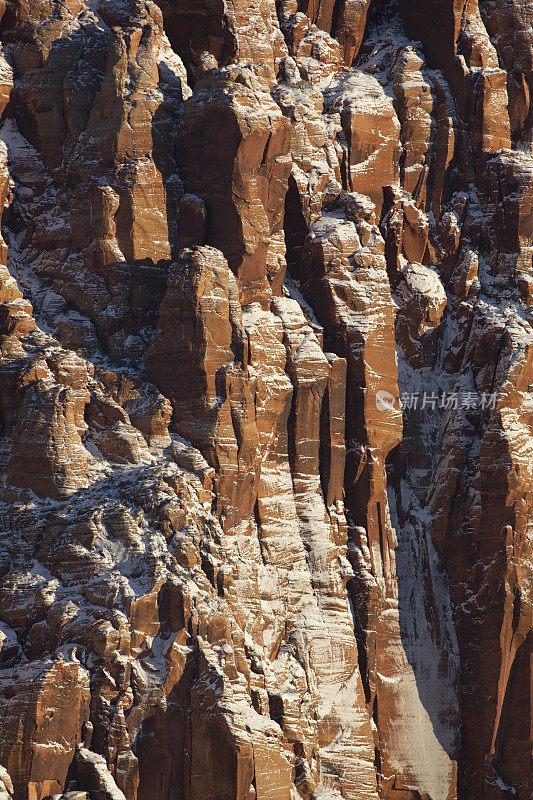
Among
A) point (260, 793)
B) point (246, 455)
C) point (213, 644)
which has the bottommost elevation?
point (260, 793)

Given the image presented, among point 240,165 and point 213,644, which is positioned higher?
point 240,165

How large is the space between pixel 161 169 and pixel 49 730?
2111cm

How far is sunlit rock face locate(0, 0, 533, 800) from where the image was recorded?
2304 inches

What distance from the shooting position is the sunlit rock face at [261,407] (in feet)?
192

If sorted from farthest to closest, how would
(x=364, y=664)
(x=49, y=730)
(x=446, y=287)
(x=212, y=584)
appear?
(x=446, y=287) < (x=364, y=664) < (x=212, y=584) < (x=49, y=730)

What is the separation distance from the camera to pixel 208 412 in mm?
63344

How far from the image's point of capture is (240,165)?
66.4 meters

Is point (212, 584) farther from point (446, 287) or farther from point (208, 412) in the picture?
point (446, 287)

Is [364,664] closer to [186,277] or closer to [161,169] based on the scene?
[186,277]

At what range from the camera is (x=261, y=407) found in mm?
65000

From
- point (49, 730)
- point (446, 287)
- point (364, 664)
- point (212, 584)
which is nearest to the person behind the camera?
point (49, 730)

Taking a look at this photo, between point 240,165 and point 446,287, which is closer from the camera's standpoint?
point 240,165

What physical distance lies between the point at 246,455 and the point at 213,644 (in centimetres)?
739

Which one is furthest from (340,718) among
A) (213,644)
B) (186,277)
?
(186,277)
